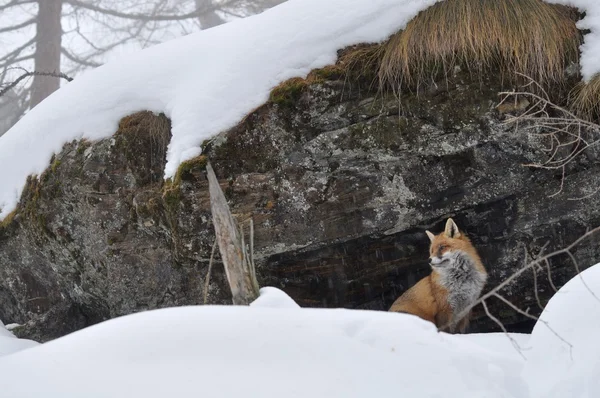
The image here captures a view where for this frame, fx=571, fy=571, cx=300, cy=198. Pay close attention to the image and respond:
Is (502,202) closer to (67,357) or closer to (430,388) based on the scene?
(430,388)

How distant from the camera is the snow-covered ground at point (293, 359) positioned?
250 centimetres

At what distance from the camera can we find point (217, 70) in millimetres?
5305

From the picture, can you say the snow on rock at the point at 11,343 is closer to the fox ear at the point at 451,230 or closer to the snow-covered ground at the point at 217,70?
the snow-covered ground at the point at 217,70

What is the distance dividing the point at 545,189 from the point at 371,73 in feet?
6.15

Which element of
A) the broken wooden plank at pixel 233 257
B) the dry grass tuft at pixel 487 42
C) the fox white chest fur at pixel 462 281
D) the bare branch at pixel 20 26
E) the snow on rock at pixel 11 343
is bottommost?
the fox white chest fur at pixel 462 281

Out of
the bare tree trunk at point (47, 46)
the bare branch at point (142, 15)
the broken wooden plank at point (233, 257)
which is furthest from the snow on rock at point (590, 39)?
the bare tree trunk at point (47, 46)

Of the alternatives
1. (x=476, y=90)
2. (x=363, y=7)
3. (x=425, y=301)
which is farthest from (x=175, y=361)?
(x=363, y=7)

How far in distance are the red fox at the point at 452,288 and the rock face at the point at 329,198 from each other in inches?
12.6

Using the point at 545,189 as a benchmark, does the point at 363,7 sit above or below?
above

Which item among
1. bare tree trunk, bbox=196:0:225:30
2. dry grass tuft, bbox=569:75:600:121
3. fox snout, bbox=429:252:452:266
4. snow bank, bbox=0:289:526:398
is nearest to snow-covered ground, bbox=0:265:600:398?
snow bank, bbox=0:289:526:398

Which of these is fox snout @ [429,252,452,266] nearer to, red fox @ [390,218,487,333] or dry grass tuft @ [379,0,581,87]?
red fox @ [390,218,487,333]

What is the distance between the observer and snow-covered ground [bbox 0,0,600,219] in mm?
5109

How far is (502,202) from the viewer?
5277 millimetres

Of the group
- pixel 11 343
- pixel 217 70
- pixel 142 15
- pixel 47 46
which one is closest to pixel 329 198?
pixel 217 70
